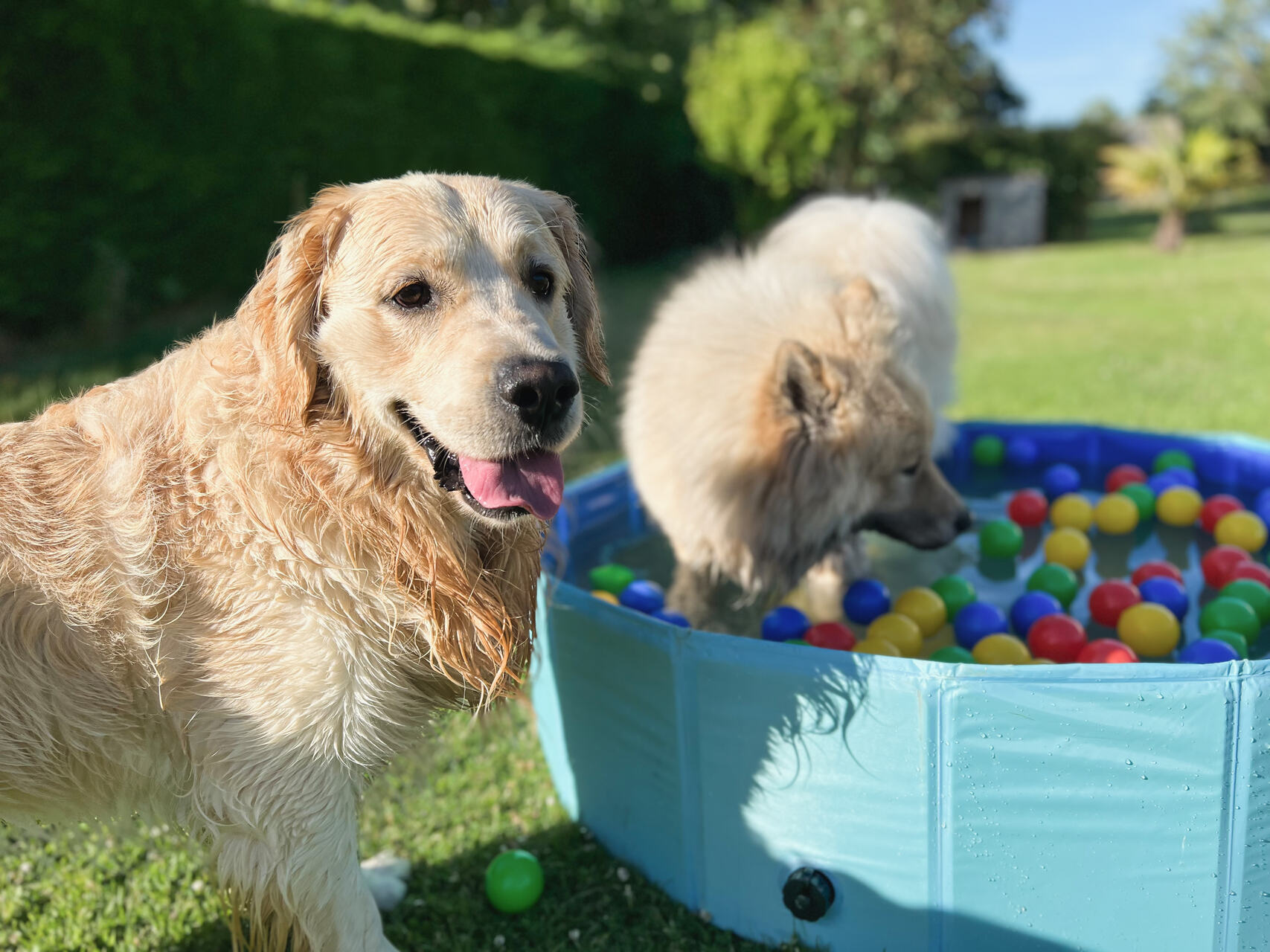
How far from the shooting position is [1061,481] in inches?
225

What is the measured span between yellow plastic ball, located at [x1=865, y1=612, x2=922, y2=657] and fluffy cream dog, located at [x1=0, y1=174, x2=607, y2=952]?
1993mm

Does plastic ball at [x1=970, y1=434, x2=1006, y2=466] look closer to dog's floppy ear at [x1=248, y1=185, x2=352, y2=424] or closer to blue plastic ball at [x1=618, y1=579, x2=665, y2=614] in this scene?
blue plastic ball at [x1=618, y1=579, x2=665, y2=614]

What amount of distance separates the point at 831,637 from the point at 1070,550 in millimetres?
1850

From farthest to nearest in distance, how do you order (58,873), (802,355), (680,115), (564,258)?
(680,115) < (802,355) < (58,873) < (564,258)

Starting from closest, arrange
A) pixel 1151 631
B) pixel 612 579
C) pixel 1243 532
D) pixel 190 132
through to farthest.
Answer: pixel 1151 631 → pixel 612 579 → pixel 1243 532 → pixel 190 132

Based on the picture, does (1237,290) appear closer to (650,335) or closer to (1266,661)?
(650,335)

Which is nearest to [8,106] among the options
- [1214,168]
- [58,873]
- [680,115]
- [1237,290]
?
[58,873]

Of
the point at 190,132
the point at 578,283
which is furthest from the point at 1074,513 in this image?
the point at 190,132

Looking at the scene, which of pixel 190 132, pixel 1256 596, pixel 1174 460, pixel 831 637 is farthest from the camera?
pixel 190 132

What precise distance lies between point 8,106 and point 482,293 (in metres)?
8.74

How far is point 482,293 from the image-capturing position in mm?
2352

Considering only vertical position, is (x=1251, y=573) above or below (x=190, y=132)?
below

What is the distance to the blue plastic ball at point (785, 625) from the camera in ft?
12.8

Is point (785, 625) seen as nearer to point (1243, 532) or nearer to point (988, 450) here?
point (1243, 532)
